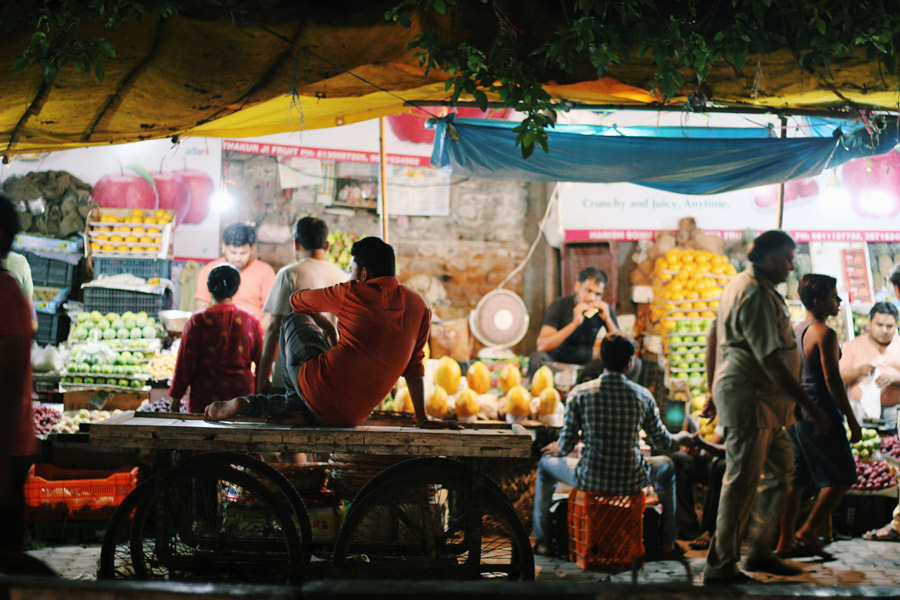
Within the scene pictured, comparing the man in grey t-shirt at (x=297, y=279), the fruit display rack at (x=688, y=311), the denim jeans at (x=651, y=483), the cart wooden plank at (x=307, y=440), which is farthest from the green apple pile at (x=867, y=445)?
the man in grey t-shirt at (x=297, y=279)

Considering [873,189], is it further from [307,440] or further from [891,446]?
[307,440]

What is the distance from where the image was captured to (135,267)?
26.3 feet

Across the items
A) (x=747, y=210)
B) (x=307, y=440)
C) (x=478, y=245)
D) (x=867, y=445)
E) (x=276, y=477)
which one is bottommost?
(x=867, y=445)

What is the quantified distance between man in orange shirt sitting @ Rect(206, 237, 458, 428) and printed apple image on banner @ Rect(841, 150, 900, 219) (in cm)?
638

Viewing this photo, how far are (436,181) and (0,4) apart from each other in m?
5.72

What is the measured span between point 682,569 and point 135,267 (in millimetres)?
5992

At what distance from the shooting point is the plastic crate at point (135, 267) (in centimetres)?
795

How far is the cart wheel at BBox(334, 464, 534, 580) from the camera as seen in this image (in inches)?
153

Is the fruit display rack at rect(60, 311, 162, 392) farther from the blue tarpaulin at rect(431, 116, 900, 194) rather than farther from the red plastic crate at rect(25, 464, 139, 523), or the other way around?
the blue tarpaulin at rect(431, 116, 900, 194)

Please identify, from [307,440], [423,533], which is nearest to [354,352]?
[307,440]

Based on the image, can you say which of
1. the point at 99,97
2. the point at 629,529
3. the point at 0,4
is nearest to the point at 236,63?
the point at 99,97

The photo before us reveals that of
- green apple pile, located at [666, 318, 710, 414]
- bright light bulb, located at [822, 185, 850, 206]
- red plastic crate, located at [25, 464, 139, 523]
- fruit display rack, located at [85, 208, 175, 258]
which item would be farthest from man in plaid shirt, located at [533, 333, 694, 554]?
fruit display rack, located at [85, 208, 175, 258]

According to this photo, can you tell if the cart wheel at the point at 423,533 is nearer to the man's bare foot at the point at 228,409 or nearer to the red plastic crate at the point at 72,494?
the man's bare foot at the point at 228,409

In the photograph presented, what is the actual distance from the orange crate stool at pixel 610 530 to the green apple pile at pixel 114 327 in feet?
15.4
